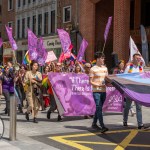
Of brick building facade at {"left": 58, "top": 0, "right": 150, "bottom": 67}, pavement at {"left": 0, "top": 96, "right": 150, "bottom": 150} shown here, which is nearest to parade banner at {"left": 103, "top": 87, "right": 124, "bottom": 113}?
pavement at {"left": 0, "top": 96, "right": 150, "bottom": 150}

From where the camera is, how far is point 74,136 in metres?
8.69

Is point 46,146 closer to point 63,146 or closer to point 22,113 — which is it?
point 63,146

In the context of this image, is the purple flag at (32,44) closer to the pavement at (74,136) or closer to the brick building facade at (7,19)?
the pavement at (74,136)

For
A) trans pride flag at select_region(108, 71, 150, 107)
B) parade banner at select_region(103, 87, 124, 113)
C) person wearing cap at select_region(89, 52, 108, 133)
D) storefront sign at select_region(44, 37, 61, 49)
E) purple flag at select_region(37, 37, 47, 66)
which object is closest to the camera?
trans pride flag at select_region(108, 71, 150, 107)

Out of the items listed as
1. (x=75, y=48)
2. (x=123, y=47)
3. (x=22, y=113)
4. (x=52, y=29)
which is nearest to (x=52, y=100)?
(x=22, y=113)

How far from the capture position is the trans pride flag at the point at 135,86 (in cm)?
805

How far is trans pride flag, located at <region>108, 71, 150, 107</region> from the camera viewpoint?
805 centimetres

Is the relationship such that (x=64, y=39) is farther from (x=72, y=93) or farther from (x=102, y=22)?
(x=102, y=22)

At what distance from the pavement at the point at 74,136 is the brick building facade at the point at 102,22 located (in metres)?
14.8

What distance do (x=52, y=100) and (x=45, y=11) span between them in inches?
1106

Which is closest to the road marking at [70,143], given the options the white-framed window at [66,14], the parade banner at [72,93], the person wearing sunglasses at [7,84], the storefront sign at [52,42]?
the parade banner at [72,93]

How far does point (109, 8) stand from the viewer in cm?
3259

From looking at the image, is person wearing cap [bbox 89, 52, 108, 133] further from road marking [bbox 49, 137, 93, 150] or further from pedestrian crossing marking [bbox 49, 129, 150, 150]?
road marking [bbox 49, 137, 93, 150]

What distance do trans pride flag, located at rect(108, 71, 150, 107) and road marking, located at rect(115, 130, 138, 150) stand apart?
854 mm
